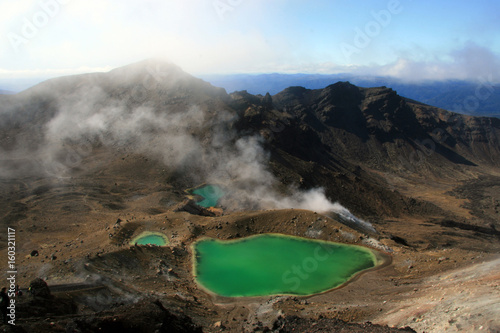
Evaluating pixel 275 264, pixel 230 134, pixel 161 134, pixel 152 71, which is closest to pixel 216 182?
pixel 230 134

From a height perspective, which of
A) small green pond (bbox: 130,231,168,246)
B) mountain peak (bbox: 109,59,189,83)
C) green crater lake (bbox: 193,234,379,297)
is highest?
mountain peak (bbox: 109,59,189,83)

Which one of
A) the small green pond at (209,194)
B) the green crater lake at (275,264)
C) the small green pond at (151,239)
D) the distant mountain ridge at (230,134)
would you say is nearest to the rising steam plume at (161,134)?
the distant mountain ridge at (230,134)

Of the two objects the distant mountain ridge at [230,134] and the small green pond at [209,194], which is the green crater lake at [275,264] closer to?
the small green pond at [209,194]

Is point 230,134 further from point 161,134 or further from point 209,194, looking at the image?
point 161,134

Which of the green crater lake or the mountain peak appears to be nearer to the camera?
the green crater lake

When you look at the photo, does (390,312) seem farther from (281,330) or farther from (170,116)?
(170,116)

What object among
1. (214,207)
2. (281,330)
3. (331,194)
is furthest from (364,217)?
Result: (281,330)

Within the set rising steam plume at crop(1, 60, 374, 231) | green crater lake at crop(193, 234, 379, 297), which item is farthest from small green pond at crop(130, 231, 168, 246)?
rising steam plume at crop(1, 60, 374, 231)

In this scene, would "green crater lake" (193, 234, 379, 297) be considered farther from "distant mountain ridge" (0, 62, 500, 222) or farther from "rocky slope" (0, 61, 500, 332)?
"distant mountain ridge" (0, 62, 500, 222)
